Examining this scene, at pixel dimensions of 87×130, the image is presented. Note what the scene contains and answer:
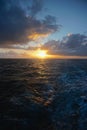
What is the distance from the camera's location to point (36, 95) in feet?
63.8

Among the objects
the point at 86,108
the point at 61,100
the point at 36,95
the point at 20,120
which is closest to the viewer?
the point at 20,120

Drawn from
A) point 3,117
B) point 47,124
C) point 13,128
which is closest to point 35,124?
point 47,124

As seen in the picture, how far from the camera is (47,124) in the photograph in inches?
476

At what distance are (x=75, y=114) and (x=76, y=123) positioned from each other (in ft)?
5.75

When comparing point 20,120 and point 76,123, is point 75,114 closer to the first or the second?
A: point 76,123

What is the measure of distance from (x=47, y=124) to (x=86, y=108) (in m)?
4.82

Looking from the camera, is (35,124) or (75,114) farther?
(75,114)

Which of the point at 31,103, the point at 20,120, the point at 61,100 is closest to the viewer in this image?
the point at 20,120

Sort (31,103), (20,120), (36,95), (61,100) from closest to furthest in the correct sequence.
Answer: (20,120) → (31,103) → (61,100) → (36,95)

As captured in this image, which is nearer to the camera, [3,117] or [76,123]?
[76,123]

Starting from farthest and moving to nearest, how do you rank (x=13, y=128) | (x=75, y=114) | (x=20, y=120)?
(x=75, y=114)
(x=20, y=120)
(x=13, y=128)

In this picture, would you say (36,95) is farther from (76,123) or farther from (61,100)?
(76,123)

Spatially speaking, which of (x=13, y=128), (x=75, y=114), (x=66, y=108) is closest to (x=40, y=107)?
(x=66, y=108)

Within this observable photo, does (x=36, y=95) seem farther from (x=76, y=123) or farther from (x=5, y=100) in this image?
(x=76, y=123)
